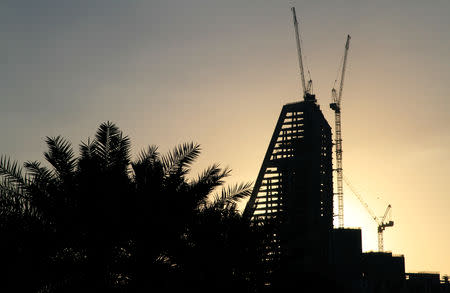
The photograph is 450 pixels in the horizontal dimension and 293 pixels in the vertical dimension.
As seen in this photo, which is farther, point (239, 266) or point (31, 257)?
point (239, 266)

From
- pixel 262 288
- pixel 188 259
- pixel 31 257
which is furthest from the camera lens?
pixel 262 288

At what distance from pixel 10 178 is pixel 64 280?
11.4 ft

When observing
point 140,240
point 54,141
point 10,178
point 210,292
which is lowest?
point 210,292

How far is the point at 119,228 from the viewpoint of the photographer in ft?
61.2

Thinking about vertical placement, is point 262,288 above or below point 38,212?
below

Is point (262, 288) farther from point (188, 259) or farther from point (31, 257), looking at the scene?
point (31, 257)

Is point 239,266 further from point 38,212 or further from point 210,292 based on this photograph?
point 38,212

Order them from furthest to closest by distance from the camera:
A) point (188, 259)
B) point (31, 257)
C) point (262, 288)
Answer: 1. point (262, 288)
2. point (188, 259)
3. point (31, 257)

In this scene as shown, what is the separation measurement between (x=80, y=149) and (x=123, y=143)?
1312mm

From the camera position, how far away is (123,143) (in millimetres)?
20219

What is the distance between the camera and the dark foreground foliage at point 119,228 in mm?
18031

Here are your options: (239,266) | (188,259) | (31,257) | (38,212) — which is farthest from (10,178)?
(239,266)

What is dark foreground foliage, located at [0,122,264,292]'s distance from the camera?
59.2ft

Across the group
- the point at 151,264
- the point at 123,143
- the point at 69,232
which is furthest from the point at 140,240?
the point at 123,143
